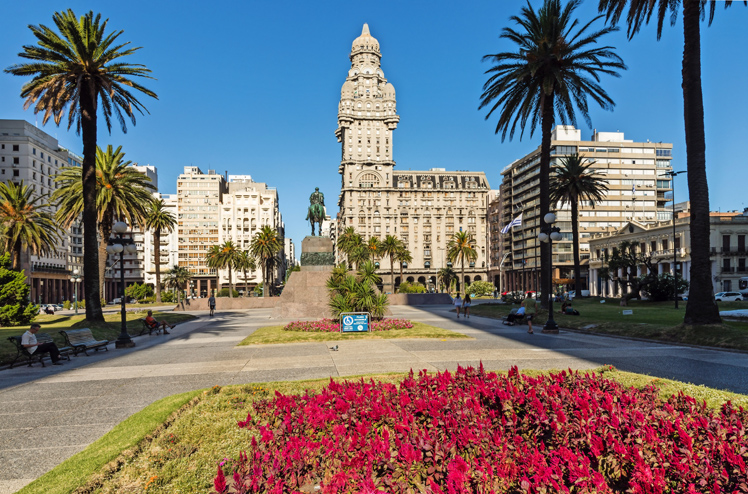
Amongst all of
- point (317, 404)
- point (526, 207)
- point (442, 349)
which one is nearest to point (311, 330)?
point (442, 349)

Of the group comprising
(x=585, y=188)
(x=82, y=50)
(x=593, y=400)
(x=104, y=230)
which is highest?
(x=82, y=50)

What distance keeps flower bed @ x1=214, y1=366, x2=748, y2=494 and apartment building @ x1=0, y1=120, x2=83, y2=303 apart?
312 feet

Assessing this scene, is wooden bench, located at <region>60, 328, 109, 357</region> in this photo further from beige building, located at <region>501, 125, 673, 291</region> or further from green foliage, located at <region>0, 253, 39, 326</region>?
beige building, located at <region>501, 125, 673, 291</region>

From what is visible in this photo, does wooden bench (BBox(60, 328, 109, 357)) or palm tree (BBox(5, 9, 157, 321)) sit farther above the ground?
palm tree (BBox(5, 9, 157, 321))

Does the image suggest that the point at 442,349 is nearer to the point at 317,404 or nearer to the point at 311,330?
the point at 311,330

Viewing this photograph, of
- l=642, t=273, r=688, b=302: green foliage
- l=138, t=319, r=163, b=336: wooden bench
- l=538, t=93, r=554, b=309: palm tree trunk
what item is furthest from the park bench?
l=642, t=273, r=688, b=302: green foliage

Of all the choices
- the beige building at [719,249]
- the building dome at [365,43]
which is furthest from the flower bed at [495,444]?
the building dome at [365,43]

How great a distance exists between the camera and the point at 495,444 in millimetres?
5039

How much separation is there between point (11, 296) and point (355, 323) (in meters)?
21.9

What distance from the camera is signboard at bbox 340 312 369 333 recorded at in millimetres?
21297

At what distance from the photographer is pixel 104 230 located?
41.4 meters

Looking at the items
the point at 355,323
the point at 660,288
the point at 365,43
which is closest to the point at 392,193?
the point at 365,43

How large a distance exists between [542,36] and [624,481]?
29669 millimetres

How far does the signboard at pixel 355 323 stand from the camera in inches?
838
